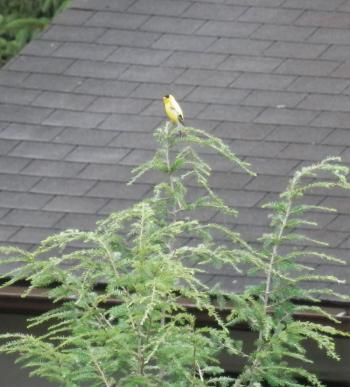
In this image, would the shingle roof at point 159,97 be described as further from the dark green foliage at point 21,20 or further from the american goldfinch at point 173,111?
the dark green foliage at point 21,20

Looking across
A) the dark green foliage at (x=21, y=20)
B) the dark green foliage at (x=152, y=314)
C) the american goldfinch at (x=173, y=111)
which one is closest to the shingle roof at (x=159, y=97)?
the american goldfinch at (x=173, y=111)

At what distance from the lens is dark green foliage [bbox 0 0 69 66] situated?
11.7m

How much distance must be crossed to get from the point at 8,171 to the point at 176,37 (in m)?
1.54

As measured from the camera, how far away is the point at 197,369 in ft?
15.9

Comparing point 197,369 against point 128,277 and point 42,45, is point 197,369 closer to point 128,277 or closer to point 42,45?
point 128,277

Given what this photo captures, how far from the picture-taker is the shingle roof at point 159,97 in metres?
7.43

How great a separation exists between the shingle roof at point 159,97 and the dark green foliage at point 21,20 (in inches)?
109

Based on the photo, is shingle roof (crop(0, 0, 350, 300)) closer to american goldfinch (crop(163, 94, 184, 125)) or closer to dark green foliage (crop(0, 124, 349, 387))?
american goldfinch (crop(163, 94, 184, 125))

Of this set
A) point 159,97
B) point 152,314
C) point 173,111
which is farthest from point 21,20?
point 152,314

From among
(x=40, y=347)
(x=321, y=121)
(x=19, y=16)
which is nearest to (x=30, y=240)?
(x=321, y=121)

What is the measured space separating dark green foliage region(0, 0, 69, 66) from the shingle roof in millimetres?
2767

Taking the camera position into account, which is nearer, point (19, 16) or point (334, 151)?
point (334, 151)

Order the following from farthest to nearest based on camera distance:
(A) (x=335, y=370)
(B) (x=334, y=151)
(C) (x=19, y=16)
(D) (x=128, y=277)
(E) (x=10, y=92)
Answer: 1. (C) (x=19, y=16)
2. (E) (x=10, y=92)
3. (B) (x=334, y=151)
4. (A) (x=335, y=370)
5. (D) (x=128, y=277)

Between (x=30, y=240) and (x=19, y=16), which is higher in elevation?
(x=30, y=240)
